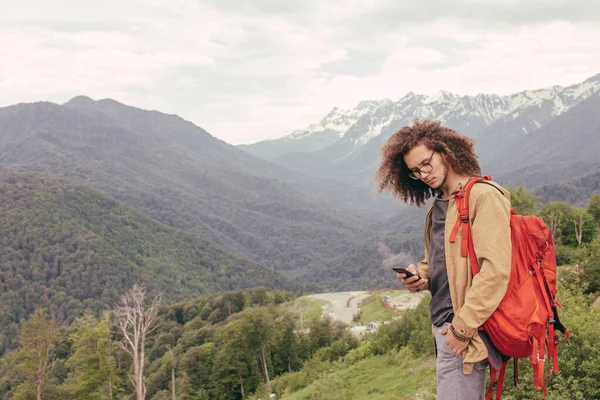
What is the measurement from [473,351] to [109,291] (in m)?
158

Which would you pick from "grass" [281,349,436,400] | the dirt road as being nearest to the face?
"grass" [281,349,436,400]

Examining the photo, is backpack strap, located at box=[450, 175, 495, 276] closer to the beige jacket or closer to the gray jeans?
the beige jacket

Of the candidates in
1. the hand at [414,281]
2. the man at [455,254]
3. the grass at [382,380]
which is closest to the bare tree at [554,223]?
the grass at [382,380]

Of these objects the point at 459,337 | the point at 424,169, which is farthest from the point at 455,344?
the point at 424,169

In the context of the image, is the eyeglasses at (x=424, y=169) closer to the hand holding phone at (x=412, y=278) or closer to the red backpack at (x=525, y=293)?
the red backpack at (x=525, y=293)

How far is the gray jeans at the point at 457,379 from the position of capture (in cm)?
322

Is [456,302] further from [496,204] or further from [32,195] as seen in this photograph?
[32,195]

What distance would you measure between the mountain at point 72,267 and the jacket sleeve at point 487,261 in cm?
13463

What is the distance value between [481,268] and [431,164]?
930 millimetres

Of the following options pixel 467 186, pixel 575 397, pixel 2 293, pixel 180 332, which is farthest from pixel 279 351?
pixel 2 293

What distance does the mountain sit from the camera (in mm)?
135000

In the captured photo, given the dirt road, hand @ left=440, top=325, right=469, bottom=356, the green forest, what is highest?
hand @ left=440, top=325, right=469, bottom=356

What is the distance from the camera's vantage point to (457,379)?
10.6 ft

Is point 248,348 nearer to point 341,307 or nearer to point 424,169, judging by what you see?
point 424,169
